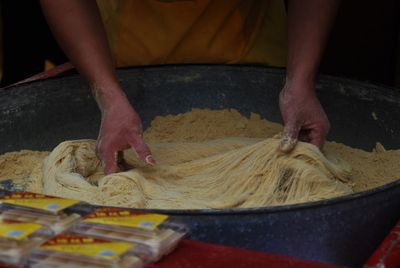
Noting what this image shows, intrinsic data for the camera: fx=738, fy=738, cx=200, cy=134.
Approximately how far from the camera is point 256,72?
2.18 meters

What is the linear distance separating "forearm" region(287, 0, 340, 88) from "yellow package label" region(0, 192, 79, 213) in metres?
0.85

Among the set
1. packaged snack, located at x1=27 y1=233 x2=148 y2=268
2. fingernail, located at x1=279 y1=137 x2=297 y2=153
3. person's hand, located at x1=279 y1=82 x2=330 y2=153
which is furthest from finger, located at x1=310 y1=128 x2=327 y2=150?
packaged snack, located at x1=27 y1=233 x2=148 y2=268

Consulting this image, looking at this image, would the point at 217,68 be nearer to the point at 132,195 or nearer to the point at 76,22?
the point at 76,22

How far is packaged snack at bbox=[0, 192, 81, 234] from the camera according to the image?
105cm

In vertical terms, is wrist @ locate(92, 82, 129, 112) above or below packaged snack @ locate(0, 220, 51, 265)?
above

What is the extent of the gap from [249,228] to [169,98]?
3.40 feet

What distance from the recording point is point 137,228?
1.03 metres

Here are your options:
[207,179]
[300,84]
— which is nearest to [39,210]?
[207,179]

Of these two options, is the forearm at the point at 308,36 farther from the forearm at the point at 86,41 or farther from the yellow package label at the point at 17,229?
the yellow package label at the point at 17,229

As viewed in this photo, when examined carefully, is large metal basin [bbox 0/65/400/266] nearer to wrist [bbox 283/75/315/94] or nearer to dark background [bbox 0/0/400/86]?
wrist [bbox 283/75/315/94]

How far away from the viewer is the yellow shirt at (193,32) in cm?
219

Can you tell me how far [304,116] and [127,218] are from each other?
0.77 metres

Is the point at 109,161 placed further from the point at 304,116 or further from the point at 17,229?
the point at 17,229

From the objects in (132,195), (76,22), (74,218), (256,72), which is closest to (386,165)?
(256,72)
